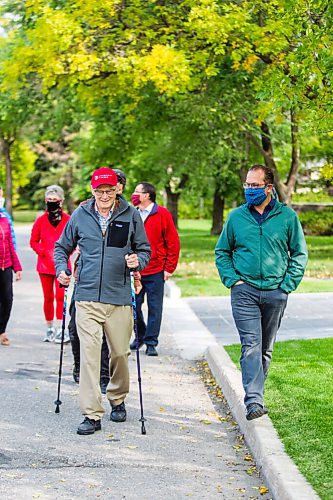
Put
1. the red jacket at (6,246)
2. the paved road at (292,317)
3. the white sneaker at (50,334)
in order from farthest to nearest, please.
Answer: the paved road at (292,317)
the white sneaker at (50,334)
the red jacket at (6,246)

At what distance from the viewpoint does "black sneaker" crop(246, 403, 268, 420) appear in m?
7.22

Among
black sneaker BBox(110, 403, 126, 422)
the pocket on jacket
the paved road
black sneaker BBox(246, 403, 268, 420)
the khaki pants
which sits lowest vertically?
the paved road

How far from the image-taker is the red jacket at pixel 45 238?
1231 centimetres

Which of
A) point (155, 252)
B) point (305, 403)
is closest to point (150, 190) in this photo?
point (155, 252)

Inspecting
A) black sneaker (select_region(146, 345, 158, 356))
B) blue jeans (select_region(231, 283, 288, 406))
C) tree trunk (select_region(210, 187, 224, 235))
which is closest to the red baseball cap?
blue jeans (select_region(231, 283, 288, 406))

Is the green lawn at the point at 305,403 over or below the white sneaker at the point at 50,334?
over

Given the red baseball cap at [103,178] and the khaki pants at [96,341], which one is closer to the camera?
the khaki pants at [96,341]

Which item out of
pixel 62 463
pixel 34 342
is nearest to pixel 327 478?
pixel 62 463

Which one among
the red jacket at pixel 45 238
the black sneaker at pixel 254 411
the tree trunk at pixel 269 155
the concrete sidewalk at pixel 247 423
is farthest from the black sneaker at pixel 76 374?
the tree trunk at pixel 269 155

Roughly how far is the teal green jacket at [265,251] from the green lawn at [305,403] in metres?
1.00

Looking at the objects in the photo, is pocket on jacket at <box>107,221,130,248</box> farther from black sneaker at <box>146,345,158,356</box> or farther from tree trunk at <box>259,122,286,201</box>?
tree trunk at <box>259,122,286,201</box>

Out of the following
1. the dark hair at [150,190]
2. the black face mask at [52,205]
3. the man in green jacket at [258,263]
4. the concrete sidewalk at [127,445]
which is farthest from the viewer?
the black face mask at [52,205]

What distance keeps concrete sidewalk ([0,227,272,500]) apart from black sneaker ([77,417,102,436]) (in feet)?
0.19

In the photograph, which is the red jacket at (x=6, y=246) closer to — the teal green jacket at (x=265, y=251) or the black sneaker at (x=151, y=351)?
the black sneaker at (x=151, y=351)
